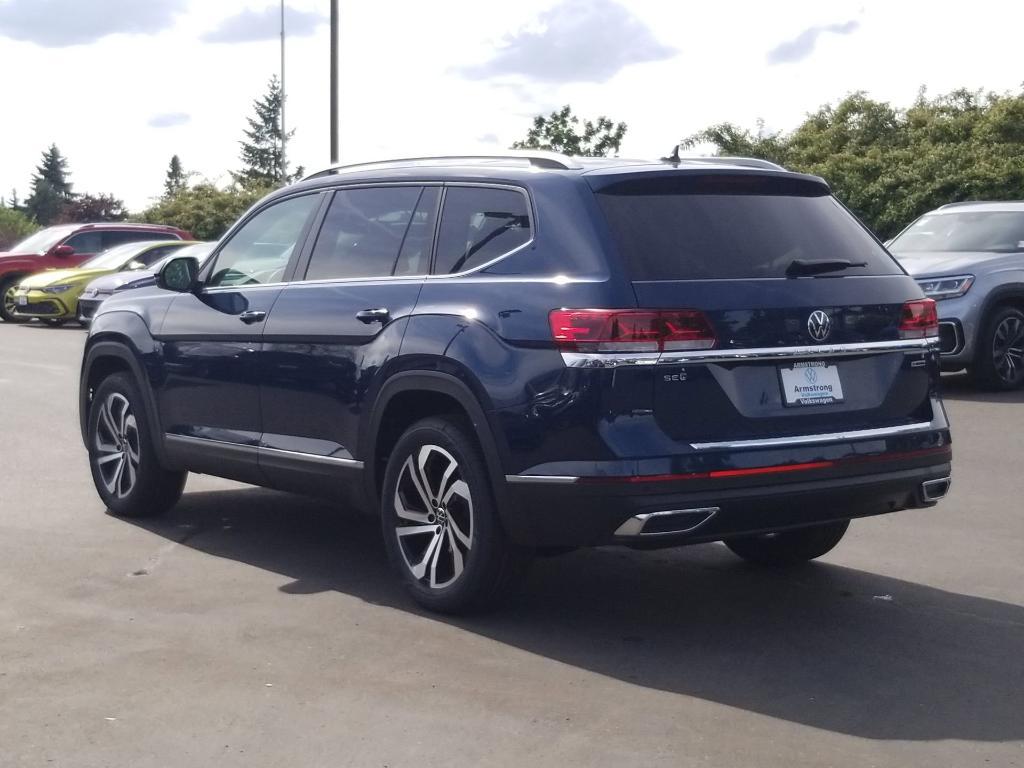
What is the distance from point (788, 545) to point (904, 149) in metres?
21.6

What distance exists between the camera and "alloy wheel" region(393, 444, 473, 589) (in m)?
5.97

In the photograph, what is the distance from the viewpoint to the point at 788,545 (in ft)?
22.7

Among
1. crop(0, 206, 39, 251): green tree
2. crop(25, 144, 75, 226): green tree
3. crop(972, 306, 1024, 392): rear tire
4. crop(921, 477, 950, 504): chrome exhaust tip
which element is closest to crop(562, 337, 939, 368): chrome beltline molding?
crop(921, 477, 950, 504): chrome exhaust tip

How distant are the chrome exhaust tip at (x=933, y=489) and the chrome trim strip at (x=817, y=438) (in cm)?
21

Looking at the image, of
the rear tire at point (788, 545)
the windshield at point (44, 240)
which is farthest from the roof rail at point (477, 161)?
the windshield at point (44, 240)

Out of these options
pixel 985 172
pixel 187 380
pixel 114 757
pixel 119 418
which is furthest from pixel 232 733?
pixel 985 172

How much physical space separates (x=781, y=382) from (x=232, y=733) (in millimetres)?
2301

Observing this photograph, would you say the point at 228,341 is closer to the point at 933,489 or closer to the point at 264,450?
the point at 264,450

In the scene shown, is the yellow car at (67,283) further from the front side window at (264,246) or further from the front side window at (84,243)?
the front side window at (264,246)

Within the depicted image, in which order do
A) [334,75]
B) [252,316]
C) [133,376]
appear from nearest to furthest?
[252,316], [133,376], [334,75]

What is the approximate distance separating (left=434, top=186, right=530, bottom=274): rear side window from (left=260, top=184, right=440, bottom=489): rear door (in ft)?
0.34

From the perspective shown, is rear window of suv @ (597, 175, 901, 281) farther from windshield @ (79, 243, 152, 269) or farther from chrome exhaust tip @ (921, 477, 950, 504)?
windshield @ (79, 243, 152, 269)

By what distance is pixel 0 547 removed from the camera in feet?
24.5

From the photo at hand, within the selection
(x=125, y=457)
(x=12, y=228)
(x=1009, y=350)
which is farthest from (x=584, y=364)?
Result: (x=12, y=228)
